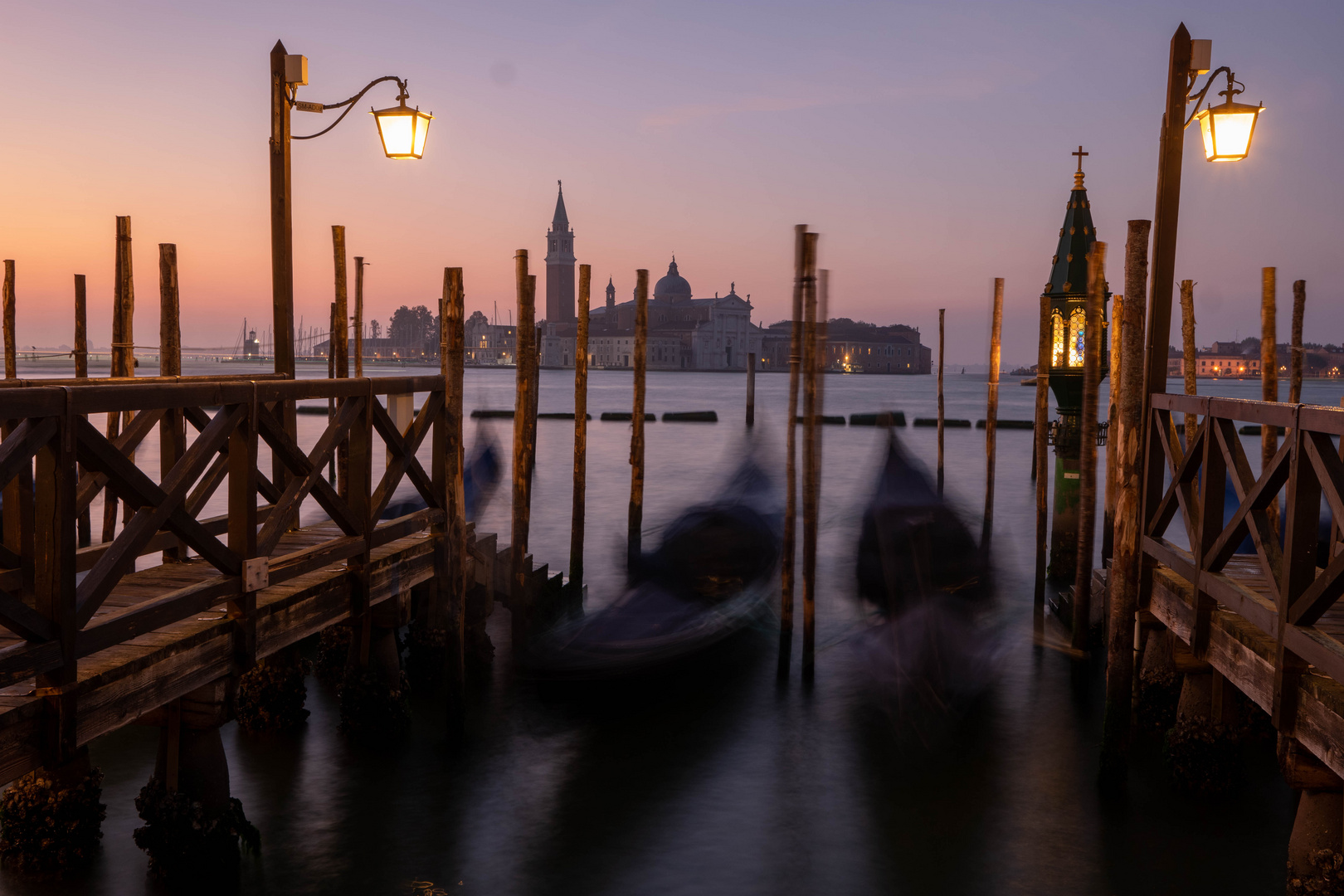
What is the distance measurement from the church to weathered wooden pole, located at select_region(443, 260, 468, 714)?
298 feet

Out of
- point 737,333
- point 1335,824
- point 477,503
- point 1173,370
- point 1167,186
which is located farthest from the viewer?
point 737,333

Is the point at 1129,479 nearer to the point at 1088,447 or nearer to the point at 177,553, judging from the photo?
the point at 1088,447

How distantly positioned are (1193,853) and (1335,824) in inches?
49.8

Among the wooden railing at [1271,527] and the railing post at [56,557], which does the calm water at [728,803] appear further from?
the railing post at [56,557]

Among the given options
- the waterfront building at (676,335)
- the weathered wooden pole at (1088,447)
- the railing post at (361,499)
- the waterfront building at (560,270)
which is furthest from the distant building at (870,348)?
the railing post at (361,499)

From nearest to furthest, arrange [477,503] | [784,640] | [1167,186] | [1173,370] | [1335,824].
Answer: [1335,824], [1167,186], [784,640], [477,503], [1173,370]

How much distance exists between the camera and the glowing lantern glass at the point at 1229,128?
441 centimetres

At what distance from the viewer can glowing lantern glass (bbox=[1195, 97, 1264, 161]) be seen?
173 inches

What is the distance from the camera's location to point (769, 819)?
517 cm

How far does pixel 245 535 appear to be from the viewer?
149 inches

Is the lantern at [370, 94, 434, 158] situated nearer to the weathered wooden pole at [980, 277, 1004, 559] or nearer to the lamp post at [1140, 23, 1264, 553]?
the lamp post at [1140, 23, 1264, 553]

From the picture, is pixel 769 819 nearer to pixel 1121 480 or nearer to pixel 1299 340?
pixel 1121 480

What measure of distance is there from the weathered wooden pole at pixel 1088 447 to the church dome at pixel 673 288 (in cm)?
9795

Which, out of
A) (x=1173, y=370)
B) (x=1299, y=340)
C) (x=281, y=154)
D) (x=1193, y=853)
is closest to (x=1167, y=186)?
(x=1193, y=853)
